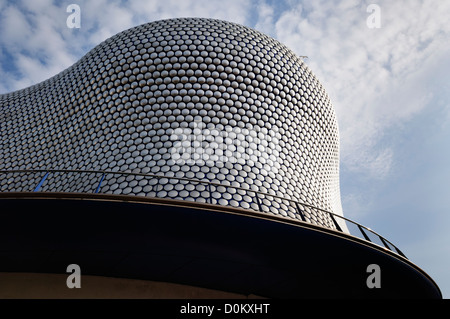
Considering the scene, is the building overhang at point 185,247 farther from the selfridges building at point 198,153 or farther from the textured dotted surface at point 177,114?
the textured dotted surface at point 177,114

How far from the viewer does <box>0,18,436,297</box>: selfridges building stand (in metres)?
5.56

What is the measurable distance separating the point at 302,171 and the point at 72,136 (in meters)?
7.99

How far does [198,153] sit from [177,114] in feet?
5.28

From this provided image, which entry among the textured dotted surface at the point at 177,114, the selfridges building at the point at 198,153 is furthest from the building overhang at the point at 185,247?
the textured dotted surface at the point at 177,114

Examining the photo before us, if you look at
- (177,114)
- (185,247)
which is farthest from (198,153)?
(185,247)

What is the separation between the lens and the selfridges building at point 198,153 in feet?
18.2

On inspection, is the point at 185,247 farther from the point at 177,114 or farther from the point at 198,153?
the point at 177,114

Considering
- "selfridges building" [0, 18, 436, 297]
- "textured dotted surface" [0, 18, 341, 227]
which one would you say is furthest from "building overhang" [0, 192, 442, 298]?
"textured dotted surface" [0, 18, 341, 227]

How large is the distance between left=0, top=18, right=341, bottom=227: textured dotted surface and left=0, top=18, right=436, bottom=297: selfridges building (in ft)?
0.16

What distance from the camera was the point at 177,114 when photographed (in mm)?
12375

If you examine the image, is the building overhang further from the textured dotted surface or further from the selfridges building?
the textured dotted surface

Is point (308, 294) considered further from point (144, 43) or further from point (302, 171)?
point (144, 43)

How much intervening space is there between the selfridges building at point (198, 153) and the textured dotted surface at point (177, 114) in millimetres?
47
